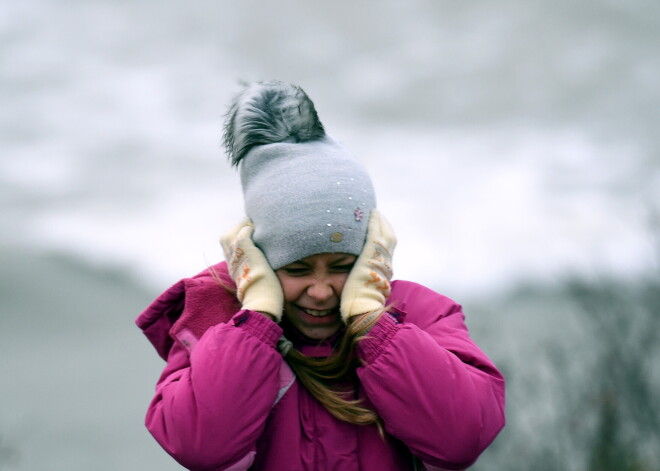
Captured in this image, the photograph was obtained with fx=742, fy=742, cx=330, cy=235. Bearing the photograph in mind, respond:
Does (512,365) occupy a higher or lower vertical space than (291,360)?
lower

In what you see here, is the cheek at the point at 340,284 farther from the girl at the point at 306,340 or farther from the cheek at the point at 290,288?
the cheek at the point at 290,288

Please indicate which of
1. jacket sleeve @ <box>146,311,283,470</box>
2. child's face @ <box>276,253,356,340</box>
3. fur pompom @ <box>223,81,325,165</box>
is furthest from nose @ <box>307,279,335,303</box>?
fur pompom @ <box>223,81,325,165</box>

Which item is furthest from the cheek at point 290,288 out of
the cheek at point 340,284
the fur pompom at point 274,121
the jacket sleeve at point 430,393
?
the fur pompom at point 274,121

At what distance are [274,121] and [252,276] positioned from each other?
470 millimetres

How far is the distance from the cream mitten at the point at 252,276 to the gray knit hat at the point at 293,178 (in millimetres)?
29

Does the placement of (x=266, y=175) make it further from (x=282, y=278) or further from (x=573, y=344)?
(x=573, y=344)

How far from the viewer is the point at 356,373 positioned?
1.98 metres

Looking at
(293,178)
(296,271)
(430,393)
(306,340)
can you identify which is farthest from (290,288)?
(430,393)

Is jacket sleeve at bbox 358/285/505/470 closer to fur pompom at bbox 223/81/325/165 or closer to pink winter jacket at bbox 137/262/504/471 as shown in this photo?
pink winter jacket at bbox 137/262/504/471

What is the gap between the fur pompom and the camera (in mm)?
2156

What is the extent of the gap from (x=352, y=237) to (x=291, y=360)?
0.37m

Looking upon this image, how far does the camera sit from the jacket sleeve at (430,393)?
70.3 inches

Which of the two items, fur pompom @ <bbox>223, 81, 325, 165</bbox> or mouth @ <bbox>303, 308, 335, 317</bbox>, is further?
fur pompom @ <bbox>223, 81, 325, 165</bbox>

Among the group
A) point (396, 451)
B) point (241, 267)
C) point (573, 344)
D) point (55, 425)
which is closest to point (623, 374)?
point (573, 344)
